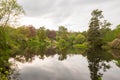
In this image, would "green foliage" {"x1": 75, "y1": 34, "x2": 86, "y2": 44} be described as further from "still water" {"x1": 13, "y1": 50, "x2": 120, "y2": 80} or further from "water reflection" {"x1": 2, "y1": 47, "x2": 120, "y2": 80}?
"still water" {"x1": 13, "y1": 50, "x2": 120, "y2": 80}

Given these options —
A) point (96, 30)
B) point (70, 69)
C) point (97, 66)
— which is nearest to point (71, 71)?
point (70, 69)

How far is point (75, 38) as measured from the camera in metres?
109

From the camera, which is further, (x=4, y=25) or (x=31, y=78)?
(x=4, y=25)

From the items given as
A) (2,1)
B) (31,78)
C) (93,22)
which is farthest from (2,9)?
(93,22)

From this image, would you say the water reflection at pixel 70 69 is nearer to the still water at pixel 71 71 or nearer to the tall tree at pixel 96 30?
the still water at pixel 71 71

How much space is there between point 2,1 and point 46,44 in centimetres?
6579

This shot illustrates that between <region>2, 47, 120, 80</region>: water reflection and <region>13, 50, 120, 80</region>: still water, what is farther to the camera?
<region>2, 47, 120, 80</region>: water reflection

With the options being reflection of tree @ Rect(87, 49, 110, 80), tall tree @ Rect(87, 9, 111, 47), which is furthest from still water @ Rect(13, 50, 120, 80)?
tall tree @ Rect(87, 9, 111, 47)

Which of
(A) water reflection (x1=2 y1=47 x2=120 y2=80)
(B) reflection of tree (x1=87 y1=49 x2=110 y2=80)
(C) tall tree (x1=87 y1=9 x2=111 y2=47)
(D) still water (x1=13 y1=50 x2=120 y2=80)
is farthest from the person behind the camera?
(C) tall tree (x1=87 y1=9 x2=111 y2=47)

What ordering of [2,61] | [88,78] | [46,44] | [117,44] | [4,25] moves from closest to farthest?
1. [88,78]
2. [2,61]
3. [4,25]
4. [117,44]
5. [46,44]

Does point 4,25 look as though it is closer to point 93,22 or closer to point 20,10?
point 20,10

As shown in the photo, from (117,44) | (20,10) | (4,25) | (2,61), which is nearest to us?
(2,61)

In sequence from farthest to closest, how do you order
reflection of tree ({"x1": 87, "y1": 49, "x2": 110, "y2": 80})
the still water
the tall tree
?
the tall tree → the still water → reflection of tree ({"x1": 87, "y1": 49, "x2": 110, "y2": 80})

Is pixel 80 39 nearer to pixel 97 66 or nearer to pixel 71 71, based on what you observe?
pixel 97 66
